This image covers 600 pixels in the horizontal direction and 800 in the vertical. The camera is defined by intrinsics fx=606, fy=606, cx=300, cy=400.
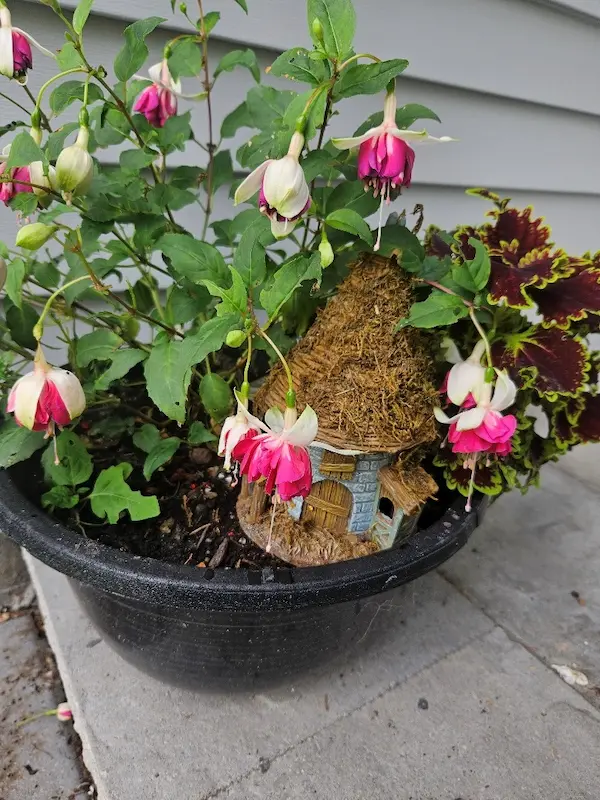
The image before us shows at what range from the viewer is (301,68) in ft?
2.27

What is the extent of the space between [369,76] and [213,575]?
0.62 m

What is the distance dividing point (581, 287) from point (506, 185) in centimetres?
115

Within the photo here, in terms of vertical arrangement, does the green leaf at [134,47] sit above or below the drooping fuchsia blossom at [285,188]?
above

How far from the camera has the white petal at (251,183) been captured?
0.65 m

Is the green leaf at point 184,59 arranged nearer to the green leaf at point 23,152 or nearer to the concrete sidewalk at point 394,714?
the green leaf at point 23,152

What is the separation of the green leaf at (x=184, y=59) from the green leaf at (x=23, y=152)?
35cm

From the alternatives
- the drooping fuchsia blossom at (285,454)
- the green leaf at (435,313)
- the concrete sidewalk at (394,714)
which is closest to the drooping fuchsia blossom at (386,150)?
the green leaf at (435,313)

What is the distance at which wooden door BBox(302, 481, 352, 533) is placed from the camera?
0.88 metres

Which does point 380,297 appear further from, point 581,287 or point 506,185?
point 506,185

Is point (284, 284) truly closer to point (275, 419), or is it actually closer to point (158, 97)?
point (275, 419)

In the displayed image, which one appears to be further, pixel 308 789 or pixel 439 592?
pixel 439 592

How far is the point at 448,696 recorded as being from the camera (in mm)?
1098

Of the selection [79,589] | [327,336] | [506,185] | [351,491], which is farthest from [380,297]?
[506,185]

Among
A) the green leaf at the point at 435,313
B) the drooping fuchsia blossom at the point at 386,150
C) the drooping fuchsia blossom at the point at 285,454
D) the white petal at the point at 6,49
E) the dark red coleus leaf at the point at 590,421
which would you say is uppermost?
the white petal at the point at 6,49
